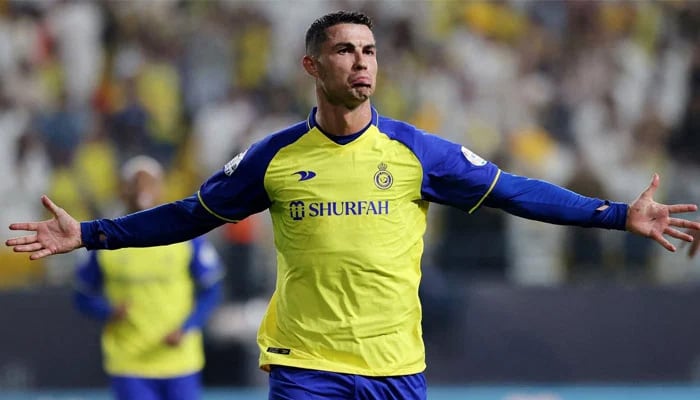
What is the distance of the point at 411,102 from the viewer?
14484 millimetres

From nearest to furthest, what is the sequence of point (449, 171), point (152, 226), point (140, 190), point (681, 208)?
point (681, 208) → point (449, 171) → point (152, 226) → point (140, 190)

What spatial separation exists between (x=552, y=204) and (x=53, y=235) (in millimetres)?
2167

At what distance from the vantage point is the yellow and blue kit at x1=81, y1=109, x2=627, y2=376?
5.64 m

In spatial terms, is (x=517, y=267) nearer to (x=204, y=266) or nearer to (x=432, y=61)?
(x=432, y=61)

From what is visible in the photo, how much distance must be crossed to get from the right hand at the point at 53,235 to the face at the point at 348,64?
4.18 feet

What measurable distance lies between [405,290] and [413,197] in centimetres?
40

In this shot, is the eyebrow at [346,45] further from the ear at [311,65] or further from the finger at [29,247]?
the finger at [29,247]

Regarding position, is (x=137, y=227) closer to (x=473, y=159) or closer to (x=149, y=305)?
(x=473, y=159)

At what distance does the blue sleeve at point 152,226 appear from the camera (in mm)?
5914

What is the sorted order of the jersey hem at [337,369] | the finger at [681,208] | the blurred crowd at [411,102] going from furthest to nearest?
the blurred crowd at [411,102] < the jersey hem at [337,369] < the finger at [681,208]

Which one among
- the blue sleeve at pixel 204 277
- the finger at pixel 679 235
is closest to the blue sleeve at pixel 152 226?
the finger at pixel 679 235

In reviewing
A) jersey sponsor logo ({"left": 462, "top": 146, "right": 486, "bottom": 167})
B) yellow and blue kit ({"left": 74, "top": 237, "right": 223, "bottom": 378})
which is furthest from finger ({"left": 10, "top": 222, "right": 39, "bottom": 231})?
yellow and blue kit ({"left": 74, "top": 237, "right": 223, "bottom": 378})

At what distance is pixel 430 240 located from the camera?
44.7 feet

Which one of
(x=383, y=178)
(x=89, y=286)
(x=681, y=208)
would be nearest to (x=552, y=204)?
(x=681, y=208)
